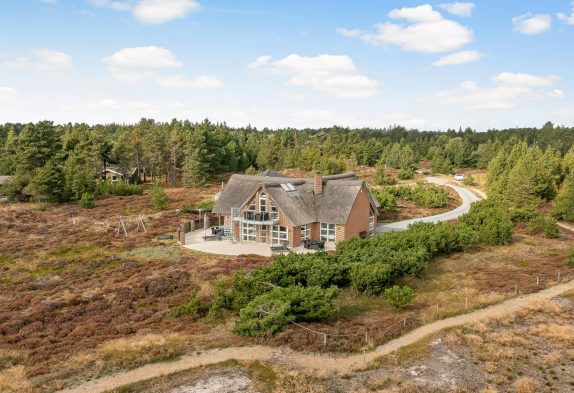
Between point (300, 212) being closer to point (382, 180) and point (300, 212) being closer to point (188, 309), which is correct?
point (188, 309)

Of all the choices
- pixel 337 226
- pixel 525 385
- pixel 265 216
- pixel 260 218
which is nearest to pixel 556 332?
pixel 525 385

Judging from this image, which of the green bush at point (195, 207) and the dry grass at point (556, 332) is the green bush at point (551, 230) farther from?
the green bush at point (195, 207)

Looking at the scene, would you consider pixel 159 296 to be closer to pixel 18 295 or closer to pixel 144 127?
pixel 18 295

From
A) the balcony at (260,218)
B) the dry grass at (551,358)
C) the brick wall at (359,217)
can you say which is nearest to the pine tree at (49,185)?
the balcony at (260,218)

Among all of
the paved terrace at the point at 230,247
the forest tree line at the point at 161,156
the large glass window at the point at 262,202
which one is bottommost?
the paved terrace at the point at 230,247

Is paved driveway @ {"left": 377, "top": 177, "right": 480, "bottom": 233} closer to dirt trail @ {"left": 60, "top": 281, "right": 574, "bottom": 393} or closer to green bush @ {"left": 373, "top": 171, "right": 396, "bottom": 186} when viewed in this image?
green bush @ {"left": 373, "top": 171, "right": 396, "bottom": 186}

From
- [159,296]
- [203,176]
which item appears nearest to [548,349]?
[159,296]

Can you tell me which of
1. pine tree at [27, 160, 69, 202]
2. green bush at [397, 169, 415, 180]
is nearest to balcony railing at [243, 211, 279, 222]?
pine tree at [27, 160, 69, 202]
